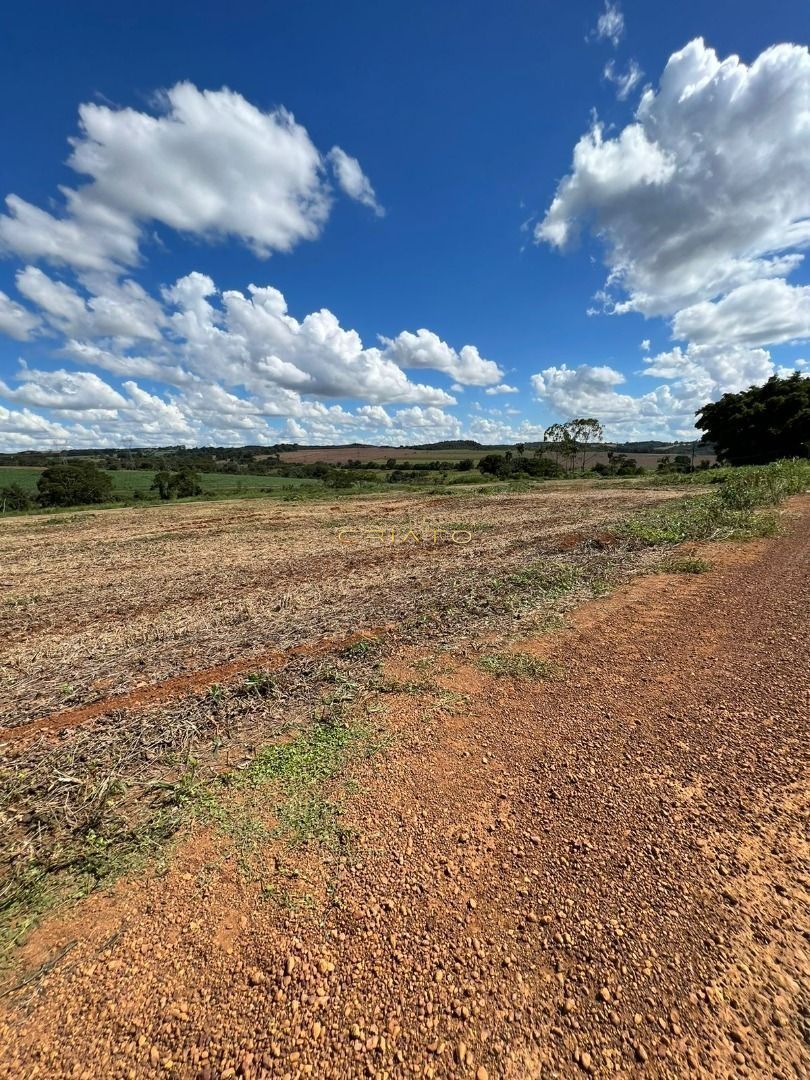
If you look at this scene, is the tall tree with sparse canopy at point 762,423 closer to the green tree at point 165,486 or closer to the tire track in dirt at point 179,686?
the tire track in dirt at point 179,686

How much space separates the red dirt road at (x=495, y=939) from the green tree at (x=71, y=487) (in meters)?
49.3

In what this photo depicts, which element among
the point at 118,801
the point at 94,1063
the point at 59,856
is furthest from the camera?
the point at 118,801

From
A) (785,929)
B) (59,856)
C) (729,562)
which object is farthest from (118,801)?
(729,562)

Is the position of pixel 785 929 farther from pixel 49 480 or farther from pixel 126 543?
pixel 49 480

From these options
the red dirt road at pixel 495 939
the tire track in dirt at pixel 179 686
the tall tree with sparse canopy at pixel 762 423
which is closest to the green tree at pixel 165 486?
the tire track in dirt at pixel 179 686

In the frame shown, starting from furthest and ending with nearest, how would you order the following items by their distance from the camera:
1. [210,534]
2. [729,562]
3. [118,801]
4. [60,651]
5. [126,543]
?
[210,534]
[126,543]
[729,562]
[60,651]
[118,801]

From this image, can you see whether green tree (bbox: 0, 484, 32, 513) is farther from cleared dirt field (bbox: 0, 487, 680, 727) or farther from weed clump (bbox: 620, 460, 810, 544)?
weed clump (bbox: 620, 460, 810, 544)

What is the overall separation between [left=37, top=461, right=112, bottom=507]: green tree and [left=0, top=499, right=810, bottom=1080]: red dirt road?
4927 cm

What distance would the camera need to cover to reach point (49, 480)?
4416 centimetres

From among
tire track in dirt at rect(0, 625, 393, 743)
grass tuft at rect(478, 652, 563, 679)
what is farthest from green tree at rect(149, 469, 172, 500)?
grass tuft at rect(478, 652, 563, 679)

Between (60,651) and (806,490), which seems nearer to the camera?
(60,651)

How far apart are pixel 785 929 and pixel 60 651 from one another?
776cm

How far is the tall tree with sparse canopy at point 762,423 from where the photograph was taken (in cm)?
3291

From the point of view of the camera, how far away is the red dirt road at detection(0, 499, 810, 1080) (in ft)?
5.98
